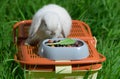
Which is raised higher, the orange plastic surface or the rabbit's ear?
the rabbit's ear

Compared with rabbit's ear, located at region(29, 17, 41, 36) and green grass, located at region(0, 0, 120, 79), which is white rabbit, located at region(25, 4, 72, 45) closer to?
rabbit's ear, located at region(29, 17, 41, 36)

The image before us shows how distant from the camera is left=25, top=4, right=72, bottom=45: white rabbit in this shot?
270 cm

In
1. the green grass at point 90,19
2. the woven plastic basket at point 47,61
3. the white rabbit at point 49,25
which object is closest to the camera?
the woven plastic basket at point 47,61

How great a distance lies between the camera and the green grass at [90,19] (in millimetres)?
2977

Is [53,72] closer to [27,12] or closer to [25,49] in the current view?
[25,49]

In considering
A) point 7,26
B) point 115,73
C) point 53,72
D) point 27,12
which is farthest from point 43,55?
point 27,12

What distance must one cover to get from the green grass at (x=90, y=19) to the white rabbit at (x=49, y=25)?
0.75 feet

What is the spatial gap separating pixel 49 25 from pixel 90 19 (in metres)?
0.94

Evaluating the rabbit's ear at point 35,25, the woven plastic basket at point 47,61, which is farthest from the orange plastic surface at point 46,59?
the rabbit's ear at point 35,25

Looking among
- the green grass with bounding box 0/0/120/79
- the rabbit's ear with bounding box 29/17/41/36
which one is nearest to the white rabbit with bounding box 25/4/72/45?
the rabbit's ear with bounding box 29/17/41/36

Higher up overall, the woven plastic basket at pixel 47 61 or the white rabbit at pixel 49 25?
the white rabbit at pixel 49 25

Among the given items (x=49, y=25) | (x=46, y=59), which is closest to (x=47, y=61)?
(x=46, y=59)

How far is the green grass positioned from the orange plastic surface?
0.12 meters

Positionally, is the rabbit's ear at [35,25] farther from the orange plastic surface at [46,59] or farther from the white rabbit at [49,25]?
the orange plastic surface at [46,59]
